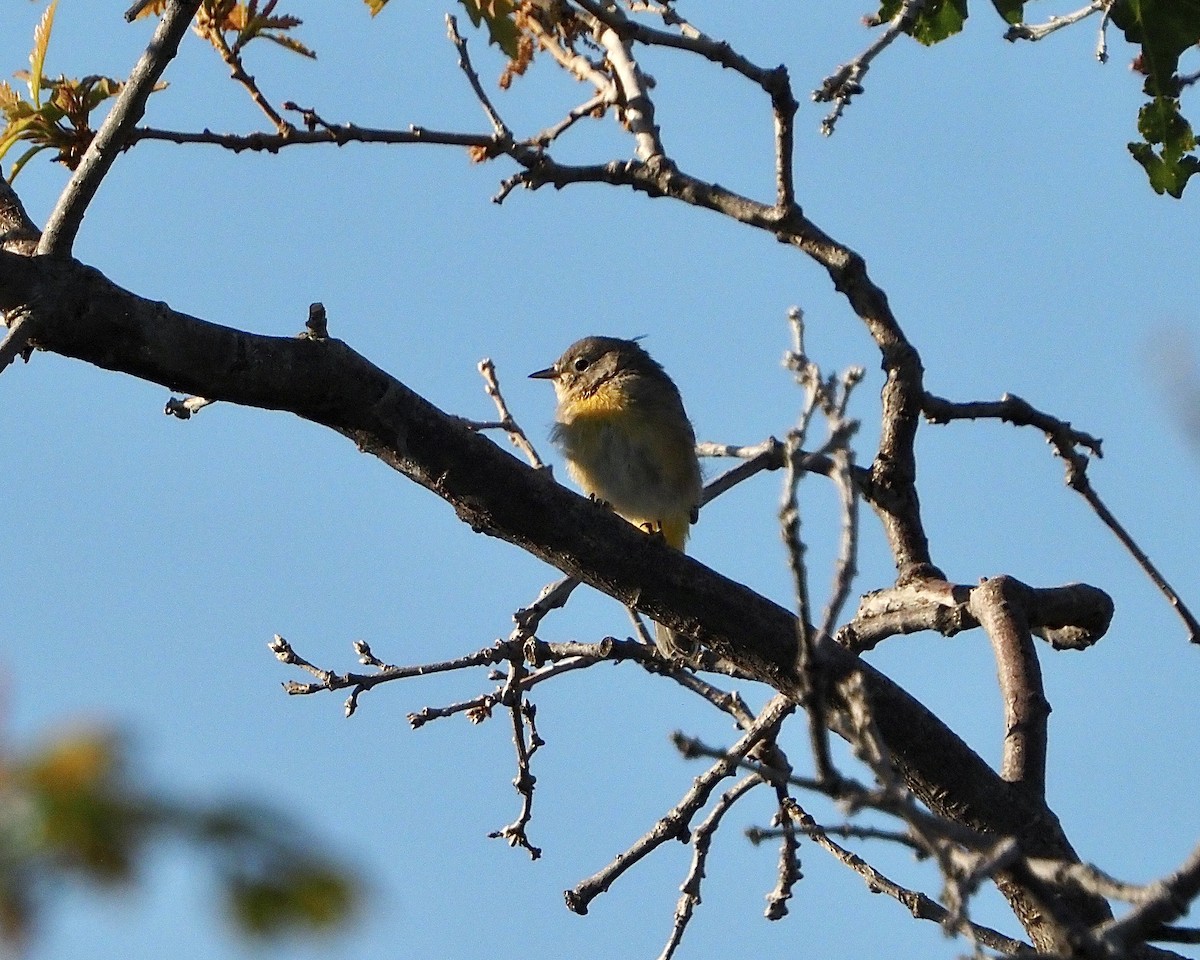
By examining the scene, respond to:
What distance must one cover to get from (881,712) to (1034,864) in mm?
1806

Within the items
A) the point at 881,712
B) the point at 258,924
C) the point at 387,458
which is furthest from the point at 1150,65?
the point at 258,924

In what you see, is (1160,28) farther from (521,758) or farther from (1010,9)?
(521,758)

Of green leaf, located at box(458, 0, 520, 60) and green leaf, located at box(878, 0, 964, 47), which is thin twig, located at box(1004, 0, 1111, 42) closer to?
green leaf, located at box(878, 0, 964, 47)

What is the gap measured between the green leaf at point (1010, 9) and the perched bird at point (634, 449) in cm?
308

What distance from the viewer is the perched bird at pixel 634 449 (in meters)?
7.98

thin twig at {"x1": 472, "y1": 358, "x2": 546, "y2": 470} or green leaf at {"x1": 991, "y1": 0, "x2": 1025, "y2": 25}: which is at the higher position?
green leaf at {"x1": 991, "y1": 0, "x2": 1025, "y2": 25}

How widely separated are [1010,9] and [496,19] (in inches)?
67.8

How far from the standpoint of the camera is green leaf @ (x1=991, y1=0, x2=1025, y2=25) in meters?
5.07

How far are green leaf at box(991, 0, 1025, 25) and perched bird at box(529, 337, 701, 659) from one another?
3.08 m

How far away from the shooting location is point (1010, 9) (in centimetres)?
508

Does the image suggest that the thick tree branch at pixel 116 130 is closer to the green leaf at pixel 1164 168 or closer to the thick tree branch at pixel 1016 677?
the thick tree branch at pixel 1016 677

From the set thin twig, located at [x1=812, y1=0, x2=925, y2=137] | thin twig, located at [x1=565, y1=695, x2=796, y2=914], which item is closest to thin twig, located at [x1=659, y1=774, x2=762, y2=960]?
thin twig, located at [x1=565, y1=695, x2=796, y2=914]

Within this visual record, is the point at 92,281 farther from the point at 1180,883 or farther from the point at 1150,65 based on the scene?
the point at 1150,65

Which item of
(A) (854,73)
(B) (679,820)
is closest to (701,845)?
(B) (679,820)
